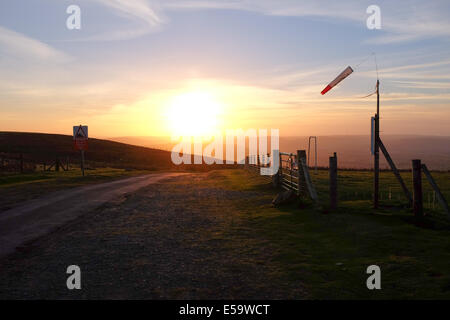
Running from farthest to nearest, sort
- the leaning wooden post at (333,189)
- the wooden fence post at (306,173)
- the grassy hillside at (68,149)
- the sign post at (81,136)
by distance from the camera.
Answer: the grassy hillside at (68,149), the sign post at (81,136), the wooden fence post at (306,173), the leaning wooden post at (333,189)

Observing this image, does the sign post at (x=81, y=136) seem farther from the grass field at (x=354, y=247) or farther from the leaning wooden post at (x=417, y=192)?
the leaning wooden post at (x=417, y=192)

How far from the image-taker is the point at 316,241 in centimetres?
913

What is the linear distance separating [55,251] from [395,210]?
9.35 m

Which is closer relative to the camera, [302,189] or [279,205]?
[279,205]

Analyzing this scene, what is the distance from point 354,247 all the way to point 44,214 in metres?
9.50

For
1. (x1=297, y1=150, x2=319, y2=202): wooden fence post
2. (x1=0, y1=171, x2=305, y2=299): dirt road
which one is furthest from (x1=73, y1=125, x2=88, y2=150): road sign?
(x1=297, y1=150, x2=319, y2=202): wooden fence post

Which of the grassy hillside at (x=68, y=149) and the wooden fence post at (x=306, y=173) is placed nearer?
the wooden fence post at (x=306, y=173)

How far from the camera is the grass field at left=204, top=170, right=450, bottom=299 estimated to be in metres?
6.07

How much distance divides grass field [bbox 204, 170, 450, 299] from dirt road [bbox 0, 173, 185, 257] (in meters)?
4.91

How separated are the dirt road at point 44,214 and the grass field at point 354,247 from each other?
4.91 meters

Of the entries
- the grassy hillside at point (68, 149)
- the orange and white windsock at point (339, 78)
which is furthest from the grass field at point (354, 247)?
the grassy hillside at point (68, 149)

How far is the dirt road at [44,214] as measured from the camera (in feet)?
31.4
